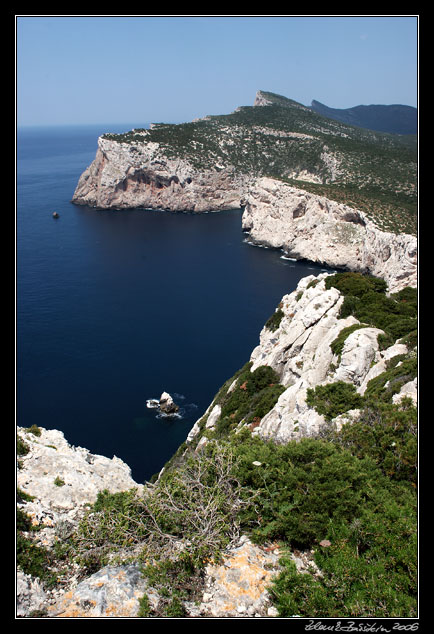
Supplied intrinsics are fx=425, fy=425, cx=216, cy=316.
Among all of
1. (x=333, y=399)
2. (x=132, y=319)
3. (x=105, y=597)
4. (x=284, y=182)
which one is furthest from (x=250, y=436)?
(x=284, y=182)

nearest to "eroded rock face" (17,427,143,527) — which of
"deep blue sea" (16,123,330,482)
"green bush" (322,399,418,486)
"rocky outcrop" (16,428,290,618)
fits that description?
"rocky outcrop" (16,428,290,618)

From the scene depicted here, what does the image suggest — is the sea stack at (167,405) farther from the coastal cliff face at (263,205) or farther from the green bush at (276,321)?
the coastal cliff face at (263,205)

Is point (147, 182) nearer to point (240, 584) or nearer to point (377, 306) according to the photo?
point (377, 306)

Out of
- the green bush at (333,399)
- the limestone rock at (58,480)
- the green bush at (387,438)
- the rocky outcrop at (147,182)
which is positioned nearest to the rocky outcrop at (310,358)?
the green bush at (333,399)

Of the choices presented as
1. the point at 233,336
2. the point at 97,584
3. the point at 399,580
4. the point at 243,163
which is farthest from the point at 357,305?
the point at 243,163

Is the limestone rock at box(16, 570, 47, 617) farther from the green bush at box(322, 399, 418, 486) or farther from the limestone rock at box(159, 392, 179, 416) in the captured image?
the limestone rock at box(159, 392, 179, 416)

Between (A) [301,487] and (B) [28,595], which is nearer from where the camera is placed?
(B) [28,595]
